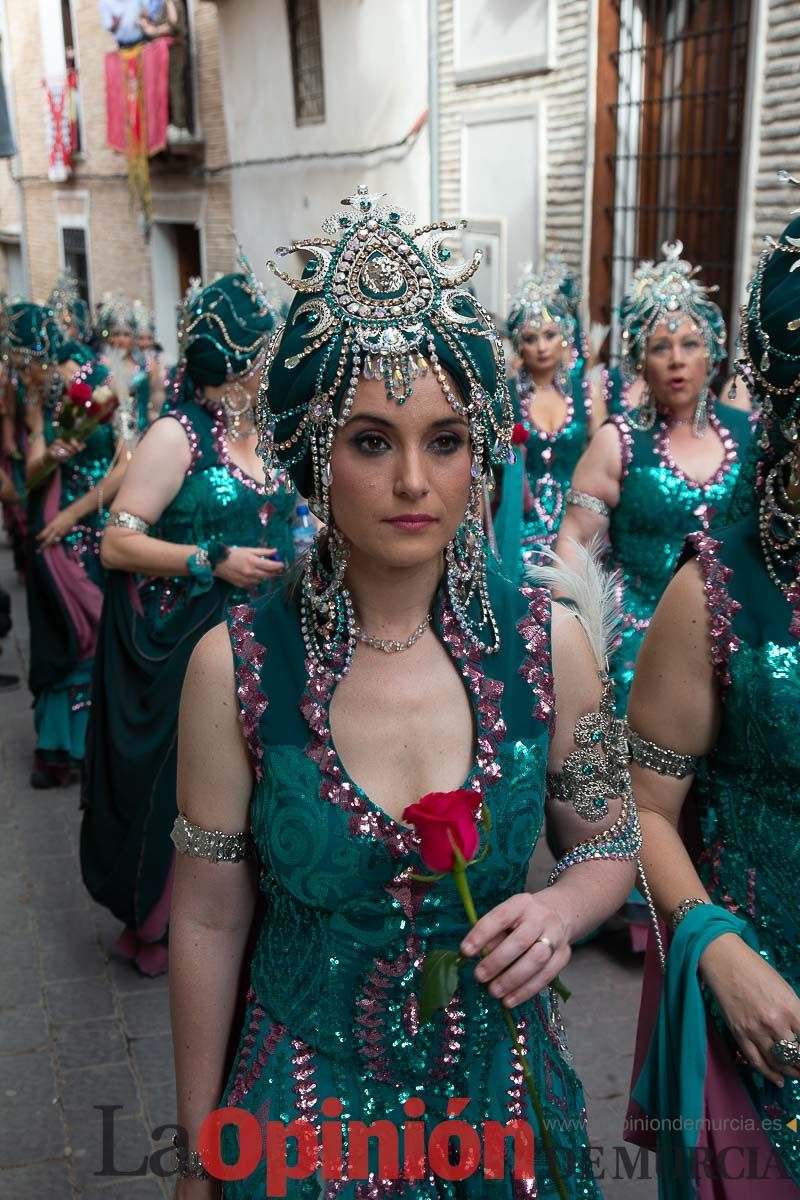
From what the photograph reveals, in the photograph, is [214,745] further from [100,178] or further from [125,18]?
[100,178]

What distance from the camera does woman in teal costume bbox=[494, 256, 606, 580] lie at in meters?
5.46

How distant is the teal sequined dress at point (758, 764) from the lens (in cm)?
199

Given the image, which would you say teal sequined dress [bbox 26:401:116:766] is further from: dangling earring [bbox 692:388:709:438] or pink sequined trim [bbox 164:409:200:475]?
dangling earring [bbox 692:388:709:438]

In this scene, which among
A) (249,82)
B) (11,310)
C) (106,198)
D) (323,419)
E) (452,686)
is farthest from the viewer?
(106,198)

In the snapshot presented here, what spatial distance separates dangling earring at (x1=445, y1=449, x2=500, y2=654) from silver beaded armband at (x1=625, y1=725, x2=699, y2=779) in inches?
15.9

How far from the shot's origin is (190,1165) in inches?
74.6

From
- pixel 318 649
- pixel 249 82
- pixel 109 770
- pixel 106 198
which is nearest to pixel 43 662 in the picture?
pixel 109 770

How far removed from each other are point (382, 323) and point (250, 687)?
56cm

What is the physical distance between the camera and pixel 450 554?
1.93m

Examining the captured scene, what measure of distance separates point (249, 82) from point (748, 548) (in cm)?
1589

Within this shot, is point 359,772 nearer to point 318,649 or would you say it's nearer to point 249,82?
point 318,649

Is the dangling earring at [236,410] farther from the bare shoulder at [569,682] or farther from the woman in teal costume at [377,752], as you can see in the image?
the bare shoulder at [569,682]

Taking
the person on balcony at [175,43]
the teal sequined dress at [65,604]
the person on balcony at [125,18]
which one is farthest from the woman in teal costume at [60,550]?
the person on balcony at [125,18]

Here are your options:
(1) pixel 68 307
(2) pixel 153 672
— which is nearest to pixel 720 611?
(2) pixel 153 672
